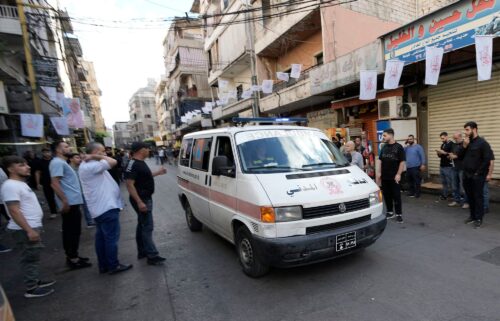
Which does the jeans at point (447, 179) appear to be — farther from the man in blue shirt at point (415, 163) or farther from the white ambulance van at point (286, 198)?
the white ambulance van at point (286, 198)

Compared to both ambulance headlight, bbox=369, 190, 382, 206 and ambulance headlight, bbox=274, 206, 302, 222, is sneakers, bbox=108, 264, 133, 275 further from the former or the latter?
ambulance headlight, bbox=369, 190, 382, 206

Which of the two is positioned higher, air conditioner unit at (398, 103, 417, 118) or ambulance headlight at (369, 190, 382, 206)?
air conditioner unit at (398, 103, 417, 118)

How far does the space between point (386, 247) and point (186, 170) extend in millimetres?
3993

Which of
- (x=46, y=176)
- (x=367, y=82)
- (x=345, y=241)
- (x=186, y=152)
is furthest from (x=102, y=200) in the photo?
(x=367, y=82)

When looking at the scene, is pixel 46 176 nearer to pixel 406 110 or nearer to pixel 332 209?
pixel 332 209

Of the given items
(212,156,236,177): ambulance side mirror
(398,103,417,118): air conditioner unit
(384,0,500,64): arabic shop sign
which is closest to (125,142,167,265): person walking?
(212,156,236,177): ambulance side mirror

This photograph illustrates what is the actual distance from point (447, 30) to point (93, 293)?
9.38 meters

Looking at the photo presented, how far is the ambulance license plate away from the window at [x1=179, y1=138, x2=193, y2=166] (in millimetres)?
3544

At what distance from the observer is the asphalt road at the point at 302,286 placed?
2807 millimetres

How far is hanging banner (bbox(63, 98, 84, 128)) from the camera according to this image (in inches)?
481

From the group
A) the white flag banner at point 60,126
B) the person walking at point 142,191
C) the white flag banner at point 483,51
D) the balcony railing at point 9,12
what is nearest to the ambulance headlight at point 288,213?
the person walking at point 142,191

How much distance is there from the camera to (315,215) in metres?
3.20

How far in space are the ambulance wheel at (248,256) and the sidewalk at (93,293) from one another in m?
1.05

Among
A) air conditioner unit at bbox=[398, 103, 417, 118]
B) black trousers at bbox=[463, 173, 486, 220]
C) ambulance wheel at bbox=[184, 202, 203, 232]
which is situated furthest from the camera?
air conditioner unit at bbox=[398, 103, 417, 118]
